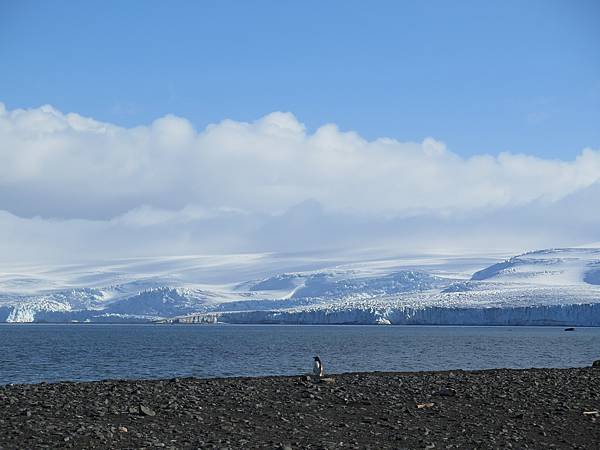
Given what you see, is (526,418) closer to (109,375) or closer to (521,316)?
(109,375)

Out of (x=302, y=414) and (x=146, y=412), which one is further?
(x=302, y=414)

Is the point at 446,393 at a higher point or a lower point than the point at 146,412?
lower

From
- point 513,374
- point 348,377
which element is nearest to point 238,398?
point 348,377

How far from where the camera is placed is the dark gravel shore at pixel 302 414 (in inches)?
701

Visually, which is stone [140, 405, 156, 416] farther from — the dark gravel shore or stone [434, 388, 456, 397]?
stone [434, 388, 456, 397]

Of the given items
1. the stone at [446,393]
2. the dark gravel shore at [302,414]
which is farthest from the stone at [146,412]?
the stone at [446,393]

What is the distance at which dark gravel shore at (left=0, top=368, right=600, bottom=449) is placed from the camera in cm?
1781

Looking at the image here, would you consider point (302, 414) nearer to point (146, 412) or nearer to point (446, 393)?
point (146, 412)

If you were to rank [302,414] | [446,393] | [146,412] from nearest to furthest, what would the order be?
[146,412], [302,414], [446,393]

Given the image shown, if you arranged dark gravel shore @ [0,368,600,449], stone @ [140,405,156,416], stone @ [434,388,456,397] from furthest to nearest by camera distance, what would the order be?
stone @ [434,388,456,397] → stone @ [140,405,156,416] → dark gravel shore @ [0,368,600,449]

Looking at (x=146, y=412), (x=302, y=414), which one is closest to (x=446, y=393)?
(x=302, y=414)

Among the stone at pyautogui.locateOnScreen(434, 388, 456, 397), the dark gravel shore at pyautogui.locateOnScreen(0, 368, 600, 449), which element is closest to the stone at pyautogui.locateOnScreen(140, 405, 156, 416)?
the dark gravel shore at pyautogui.locateOnScreen(0, 368, 600, 449)

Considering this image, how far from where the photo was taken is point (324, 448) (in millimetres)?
17109

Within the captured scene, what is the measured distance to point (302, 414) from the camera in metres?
20.7
